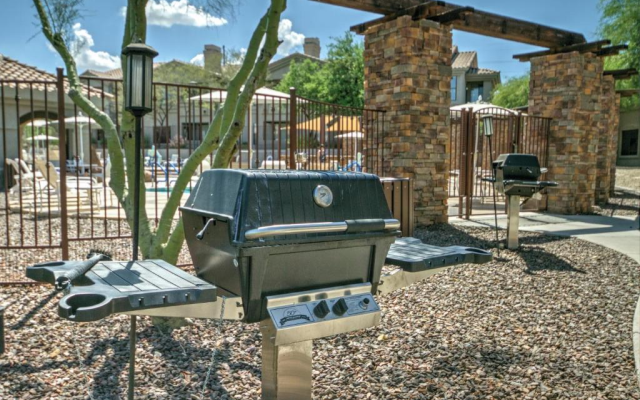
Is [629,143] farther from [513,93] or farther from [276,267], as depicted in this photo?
[276,267]

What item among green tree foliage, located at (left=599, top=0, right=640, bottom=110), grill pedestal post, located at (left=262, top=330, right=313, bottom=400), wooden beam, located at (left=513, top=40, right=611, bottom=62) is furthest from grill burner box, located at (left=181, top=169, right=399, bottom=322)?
green tree foliage, located at (left=599, top=0, right=640, bottom=110)

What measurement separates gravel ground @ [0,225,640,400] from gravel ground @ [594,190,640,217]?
8.22 metres

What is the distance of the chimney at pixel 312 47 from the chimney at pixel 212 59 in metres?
7.24

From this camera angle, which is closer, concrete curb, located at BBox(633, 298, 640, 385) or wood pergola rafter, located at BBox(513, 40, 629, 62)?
concrete curb, located at BBox(633, 298, 640, 385)

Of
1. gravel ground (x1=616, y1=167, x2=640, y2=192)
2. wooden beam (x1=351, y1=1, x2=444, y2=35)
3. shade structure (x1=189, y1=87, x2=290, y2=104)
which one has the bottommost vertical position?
gravel ground (x1=616, y1=167, x2=640, y2=192)

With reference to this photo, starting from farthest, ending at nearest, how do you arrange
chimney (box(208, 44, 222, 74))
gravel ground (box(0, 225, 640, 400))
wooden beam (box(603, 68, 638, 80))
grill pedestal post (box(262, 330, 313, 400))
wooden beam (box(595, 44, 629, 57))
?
1. chimney (box(208, 44, 222, 74))
2. wooden beam (box(603, 68, 638, 80))
3. wooden beam (box(595, 44, 629, 57))
4. gravel ground (box(0, 225, 640, 400))
5. grill pedestal post (box(262, 330, 313, 400))

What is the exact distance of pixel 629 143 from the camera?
2689cm

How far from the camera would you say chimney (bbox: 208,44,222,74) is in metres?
38.3

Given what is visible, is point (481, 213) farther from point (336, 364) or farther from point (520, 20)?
point (336, 364)

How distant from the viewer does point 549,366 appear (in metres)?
3.27

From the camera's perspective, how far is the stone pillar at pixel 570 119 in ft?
36.3

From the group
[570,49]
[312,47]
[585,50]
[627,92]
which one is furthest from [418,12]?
[312,47]

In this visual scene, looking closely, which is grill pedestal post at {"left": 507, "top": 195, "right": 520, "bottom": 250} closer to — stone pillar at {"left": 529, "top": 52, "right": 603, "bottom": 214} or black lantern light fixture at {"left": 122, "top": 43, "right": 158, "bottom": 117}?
stone pillar at {"left": 529, "top": 52, "right": 603, "bottom": 214}

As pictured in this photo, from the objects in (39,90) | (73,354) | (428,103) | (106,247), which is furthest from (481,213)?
(39,90)
